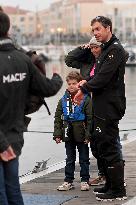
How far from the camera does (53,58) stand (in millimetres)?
115875

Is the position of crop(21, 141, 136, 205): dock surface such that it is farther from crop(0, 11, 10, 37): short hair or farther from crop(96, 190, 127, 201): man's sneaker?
crop(0, 11, 10, 37): short hair

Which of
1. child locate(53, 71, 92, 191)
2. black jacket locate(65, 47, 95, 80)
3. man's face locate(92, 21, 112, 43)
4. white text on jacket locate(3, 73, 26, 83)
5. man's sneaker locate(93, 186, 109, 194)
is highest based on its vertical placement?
man's face locate(92, 21, 112, 43)

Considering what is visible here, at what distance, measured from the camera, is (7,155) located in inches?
182

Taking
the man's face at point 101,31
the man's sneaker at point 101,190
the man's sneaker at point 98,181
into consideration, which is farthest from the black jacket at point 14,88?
the man's sneaker at point 98,181

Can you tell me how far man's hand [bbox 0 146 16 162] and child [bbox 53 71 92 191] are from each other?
250cm

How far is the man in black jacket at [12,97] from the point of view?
4.70 m

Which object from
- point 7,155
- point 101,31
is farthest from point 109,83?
point 7,155

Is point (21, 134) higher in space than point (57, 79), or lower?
lower

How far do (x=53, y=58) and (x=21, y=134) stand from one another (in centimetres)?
11128

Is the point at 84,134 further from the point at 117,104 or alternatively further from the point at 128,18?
the point at 128,18

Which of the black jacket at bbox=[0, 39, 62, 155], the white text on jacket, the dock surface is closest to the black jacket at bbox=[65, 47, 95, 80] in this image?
the dock surface

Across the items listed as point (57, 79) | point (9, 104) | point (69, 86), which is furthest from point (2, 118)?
point (69, 86)

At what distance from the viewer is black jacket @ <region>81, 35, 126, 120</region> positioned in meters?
6.38

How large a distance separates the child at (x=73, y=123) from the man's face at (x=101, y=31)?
700 millimetres
